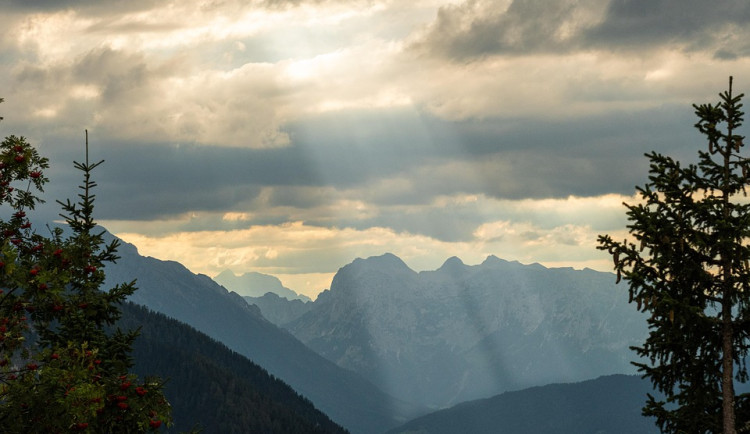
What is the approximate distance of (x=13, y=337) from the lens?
77.9ft

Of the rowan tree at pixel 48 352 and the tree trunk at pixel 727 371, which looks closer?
the rowan tree at pixel 48 352

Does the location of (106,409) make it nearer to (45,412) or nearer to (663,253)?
(45,412)

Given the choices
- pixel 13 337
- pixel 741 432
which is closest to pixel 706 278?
pixel 741 432

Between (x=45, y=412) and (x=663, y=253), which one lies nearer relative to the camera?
(x=45, y=412)

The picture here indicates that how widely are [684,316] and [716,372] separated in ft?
8.76

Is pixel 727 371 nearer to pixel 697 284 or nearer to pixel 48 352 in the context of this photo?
pixel 697 284

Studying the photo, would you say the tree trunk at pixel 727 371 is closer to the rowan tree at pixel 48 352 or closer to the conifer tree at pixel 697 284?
the conifer tree at pixel 697 284

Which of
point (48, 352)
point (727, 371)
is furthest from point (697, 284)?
point (48, 352)

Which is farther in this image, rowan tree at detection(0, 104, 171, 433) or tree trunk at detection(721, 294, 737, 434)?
tree trunk at detection(721, 294, 737, 434)

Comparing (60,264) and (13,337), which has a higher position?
(60,264)

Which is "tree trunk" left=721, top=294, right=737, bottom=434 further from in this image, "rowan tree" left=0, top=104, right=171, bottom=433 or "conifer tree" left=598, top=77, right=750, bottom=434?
"rowan tree" left=0, top=104, right=171, bottom=433

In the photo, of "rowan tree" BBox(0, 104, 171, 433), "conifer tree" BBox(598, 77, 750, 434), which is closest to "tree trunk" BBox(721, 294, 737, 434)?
"conifer tree" BBox(598, 77, 750, 434)

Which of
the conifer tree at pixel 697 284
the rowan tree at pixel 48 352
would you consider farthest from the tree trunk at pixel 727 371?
the rowan tree at pixel 48 352

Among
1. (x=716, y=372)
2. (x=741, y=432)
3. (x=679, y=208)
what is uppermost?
(x=679, y=208)
